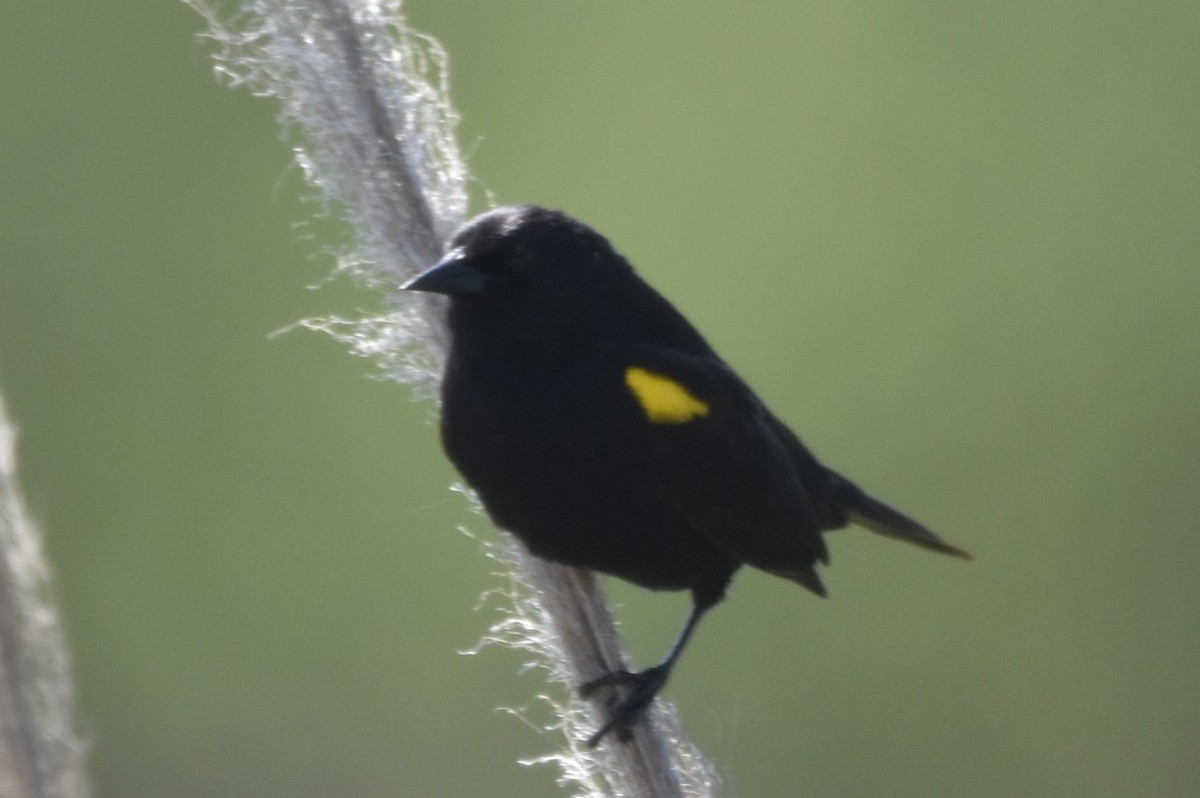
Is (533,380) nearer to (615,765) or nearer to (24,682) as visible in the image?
(615,765)

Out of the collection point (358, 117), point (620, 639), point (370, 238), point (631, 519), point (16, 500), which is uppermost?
point (358, 117)

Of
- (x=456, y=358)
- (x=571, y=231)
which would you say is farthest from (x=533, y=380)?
(x=571, y=231)

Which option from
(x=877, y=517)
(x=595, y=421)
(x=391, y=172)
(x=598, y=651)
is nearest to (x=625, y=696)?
(x=598, y=651)

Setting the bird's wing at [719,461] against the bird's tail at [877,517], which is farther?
the bird's tail at [877,517]

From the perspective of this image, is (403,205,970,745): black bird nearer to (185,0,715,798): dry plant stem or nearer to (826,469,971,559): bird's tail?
(185,0,715,798): dry plant stem

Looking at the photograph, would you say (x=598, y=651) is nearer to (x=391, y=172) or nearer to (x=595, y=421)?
(x=595, y=421)

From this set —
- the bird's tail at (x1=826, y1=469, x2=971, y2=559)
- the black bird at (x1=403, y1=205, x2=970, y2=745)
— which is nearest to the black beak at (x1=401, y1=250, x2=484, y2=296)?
the black bird at (x1=403, y1=205, x2=970, y2=745)

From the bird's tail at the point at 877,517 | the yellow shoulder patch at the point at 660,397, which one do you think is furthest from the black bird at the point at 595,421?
the bird's tail at the point at 877,517

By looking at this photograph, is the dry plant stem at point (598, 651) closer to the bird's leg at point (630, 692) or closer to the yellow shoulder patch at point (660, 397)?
the bird's leg at point (630, 692)
